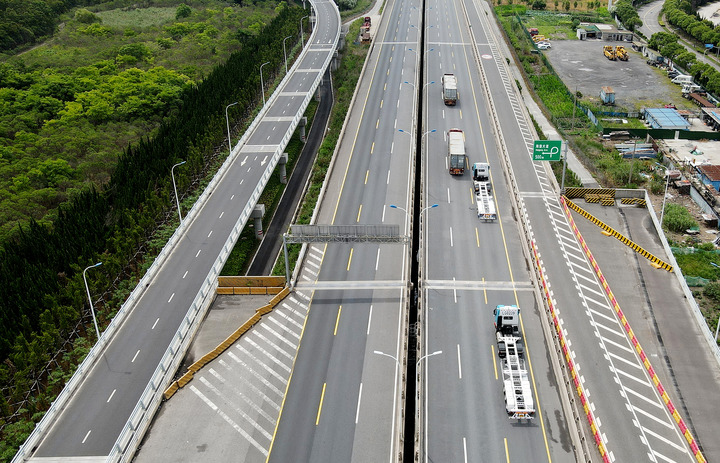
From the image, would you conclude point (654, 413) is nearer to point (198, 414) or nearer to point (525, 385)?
point (525, 385)

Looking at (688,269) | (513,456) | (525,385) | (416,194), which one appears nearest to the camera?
(513,456)

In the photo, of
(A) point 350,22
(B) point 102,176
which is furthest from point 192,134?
(A) point 350,22

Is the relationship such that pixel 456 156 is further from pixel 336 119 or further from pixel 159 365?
pixel 159 365

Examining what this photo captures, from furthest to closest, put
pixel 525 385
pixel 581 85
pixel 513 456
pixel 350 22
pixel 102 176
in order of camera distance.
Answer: pixel 350 22 < pixel 581 85 < pixel 102 176 < pixel 525 385 < pixel 513 456

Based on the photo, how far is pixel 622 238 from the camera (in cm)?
7944

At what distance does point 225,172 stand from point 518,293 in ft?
152

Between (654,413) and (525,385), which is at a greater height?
(525,385)

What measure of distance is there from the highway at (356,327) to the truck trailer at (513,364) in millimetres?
8183

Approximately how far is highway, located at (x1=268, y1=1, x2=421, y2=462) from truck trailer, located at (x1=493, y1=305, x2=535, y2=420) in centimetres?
818

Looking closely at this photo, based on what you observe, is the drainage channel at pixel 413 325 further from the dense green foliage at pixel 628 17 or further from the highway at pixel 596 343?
the dense green foliage at pixel 628 17

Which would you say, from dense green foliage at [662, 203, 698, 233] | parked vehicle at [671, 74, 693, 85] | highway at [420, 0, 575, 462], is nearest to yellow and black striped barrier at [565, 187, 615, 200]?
dense green foliage at [662, 203, 698, 233]

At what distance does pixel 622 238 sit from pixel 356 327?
3757 cm

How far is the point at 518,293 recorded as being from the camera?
211 feet

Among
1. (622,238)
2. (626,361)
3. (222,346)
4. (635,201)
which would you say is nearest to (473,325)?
(626,361)
